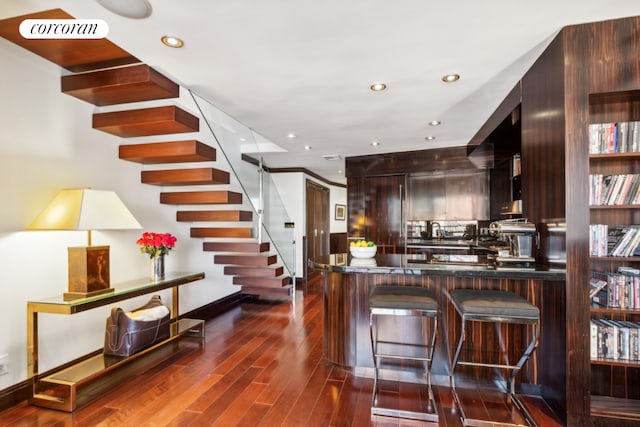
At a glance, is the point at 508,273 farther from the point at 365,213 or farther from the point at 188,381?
the point at 365,213

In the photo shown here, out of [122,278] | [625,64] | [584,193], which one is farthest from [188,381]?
[625,64]

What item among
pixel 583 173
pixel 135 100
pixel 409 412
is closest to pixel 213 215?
pixel 135 100

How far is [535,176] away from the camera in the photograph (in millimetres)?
2477

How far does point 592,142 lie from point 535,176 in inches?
18.8

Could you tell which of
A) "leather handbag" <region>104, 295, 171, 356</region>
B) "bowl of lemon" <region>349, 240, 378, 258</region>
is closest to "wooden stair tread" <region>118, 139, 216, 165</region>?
"leather handbag" <region>104, 295, 171, 356</region>

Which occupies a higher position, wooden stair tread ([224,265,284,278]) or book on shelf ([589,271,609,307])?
book on shelf ([589,271,609,307])

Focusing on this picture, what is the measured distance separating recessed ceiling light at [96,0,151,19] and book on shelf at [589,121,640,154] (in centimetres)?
289

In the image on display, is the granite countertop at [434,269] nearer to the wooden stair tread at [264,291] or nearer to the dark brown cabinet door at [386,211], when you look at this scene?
the wooden stair tread at [264,291]

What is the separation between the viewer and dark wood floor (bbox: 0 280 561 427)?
6.67ft

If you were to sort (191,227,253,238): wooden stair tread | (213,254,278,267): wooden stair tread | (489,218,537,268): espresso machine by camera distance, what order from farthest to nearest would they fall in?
(213,254,278,267): wooden stair tread < (191,227,253,238): wooden stair tread < (489,218,537,268): espresso machine

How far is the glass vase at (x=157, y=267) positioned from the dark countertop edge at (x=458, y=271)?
1632 mm

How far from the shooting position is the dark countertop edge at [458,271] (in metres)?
2.11

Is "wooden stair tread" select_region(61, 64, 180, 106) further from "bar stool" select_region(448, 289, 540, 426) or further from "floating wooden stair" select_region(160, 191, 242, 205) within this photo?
"bar stool" select_region(448, 289, 540, 426)

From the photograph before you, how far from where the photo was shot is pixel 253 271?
4531mm
